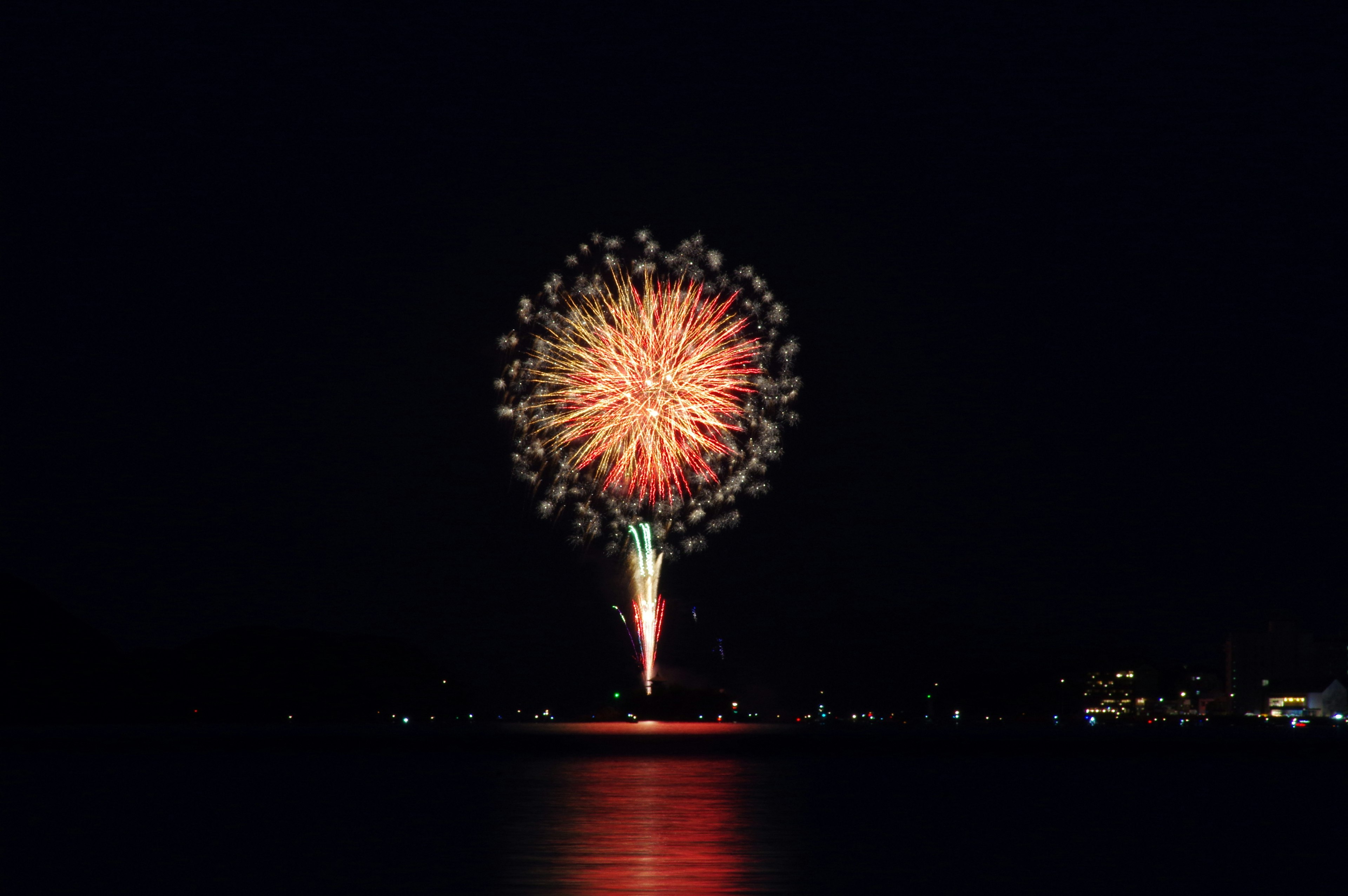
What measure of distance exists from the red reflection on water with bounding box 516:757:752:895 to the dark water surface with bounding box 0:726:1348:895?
0.14 meters

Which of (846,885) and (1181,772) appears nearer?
(846,885)

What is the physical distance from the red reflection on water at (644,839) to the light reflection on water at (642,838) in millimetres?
62

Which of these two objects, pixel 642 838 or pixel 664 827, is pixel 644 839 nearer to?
pixel 642 838

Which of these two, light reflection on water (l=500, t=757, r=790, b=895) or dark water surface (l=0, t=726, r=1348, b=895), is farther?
dark water surface (l=0, t=726, r=1348, b=895)

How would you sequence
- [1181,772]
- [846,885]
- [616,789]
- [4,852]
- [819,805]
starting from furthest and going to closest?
1. [1181,772]
2. [616,789]
3. [819,805]
4. [4,852]
5. [846,885]

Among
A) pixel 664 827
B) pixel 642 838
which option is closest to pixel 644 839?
pixel 642 838

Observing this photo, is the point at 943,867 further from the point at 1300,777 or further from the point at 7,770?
the point at 7,770

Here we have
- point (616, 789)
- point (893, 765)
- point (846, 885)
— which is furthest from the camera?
point (893, 765)

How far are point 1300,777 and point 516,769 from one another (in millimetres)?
42310

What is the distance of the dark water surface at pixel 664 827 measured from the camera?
104 feet

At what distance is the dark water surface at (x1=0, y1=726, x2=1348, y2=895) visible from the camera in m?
31.6

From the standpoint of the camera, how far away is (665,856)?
1395 inches

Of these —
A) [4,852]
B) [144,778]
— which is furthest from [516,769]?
[4,852]

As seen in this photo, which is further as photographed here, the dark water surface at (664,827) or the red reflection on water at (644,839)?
the dark water surface at (664,827)
